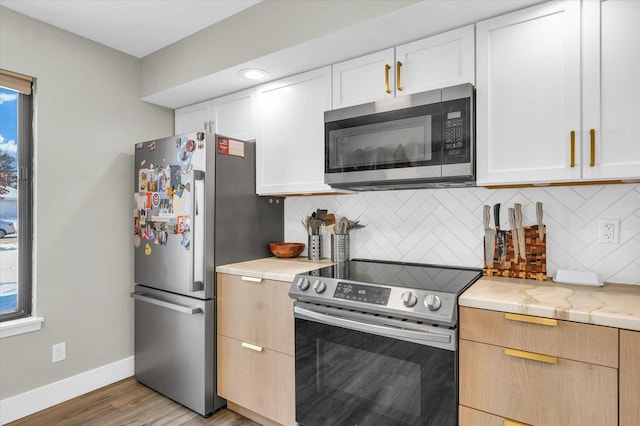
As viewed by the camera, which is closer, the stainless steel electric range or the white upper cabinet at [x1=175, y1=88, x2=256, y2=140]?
the stainless steel electric range

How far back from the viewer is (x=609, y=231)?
1716 mm

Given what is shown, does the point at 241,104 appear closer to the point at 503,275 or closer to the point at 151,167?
the point at 151,167

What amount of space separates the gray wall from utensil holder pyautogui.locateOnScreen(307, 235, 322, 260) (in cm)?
142

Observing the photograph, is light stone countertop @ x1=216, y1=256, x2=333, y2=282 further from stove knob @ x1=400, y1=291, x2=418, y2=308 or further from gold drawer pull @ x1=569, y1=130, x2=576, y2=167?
gold drawer pull @ x1=569, y1=130, x2=576, y2=167

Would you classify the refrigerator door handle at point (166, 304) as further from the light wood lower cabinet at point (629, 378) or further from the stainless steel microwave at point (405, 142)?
the light wood lower cabinet at point (629, 378)

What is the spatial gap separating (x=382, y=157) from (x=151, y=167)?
160cm

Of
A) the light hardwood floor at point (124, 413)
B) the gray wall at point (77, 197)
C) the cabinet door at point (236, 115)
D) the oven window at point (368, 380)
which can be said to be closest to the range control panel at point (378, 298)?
the oven window at point (368, 380)

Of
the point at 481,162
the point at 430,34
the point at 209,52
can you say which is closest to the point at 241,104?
the point at 209,52

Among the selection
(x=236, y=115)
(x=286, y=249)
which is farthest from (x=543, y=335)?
(x=236, y=115)

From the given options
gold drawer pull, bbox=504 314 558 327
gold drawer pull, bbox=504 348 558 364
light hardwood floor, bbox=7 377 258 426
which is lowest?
light hardwood floor, bbox=7 377 258 426

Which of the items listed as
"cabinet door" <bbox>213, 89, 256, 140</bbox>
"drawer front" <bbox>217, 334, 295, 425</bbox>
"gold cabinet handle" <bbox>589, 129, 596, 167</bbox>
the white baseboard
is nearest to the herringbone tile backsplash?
"gold cabinet handle" <bbox>589, 129, 596, 167</bbox>

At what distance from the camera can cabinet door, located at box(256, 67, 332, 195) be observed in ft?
7.42

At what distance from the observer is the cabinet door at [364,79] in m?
1.98

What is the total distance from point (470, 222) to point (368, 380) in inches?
40.0
